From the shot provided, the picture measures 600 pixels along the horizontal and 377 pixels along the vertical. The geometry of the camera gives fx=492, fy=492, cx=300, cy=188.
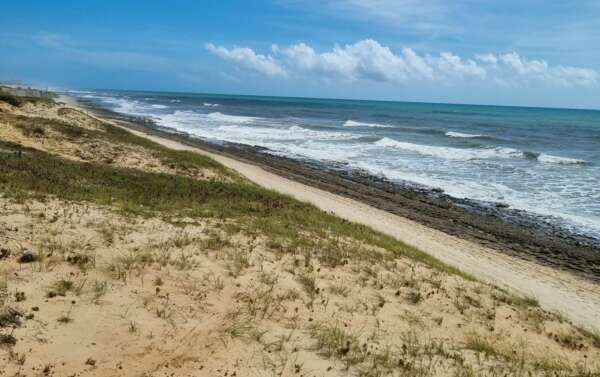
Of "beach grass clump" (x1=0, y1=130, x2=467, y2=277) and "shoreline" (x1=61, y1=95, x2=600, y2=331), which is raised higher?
"beach grass clump" (x1=0, y1=130, x2=467, y2=277)

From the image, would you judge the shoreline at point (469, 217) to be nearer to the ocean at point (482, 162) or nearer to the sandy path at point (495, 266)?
the sandy path at point (495, 266)

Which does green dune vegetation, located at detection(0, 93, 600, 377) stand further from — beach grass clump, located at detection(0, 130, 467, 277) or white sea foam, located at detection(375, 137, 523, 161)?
white sea foam, located at detection(375, 137, 523, 161)

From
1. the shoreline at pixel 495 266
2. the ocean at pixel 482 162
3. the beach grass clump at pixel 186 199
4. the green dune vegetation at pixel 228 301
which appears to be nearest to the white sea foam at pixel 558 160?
the ocean at pixel 482 162

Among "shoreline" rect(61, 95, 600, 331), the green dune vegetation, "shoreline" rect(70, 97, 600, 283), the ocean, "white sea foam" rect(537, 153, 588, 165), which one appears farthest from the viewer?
"white sea foam" rect(537, 153, 588, 165)

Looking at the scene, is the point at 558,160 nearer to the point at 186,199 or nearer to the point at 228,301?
the point at 186,199

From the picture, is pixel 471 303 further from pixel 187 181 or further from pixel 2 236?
pixel 187 181

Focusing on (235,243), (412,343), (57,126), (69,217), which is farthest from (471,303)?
(57,126)

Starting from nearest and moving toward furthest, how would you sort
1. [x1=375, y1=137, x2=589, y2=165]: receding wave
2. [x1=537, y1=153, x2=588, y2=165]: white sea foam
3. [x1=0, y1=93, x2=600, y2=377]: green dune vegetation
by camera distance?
1. [x1=0, y1=93, x2=600, y2=377]: green dune vegetation
2. [x1=537, y1=153, x2=588, y2=165]: white sea foam
3. [x1=375, y1=137, x2=589, y2=165]: receding wave

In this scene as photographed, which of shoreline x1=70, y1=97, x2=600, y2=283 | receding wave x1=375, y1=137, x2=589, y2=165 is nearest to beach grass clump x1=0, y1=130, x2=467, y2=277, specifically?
shoreline x1=70, y1=97, x2=600, y2=283
